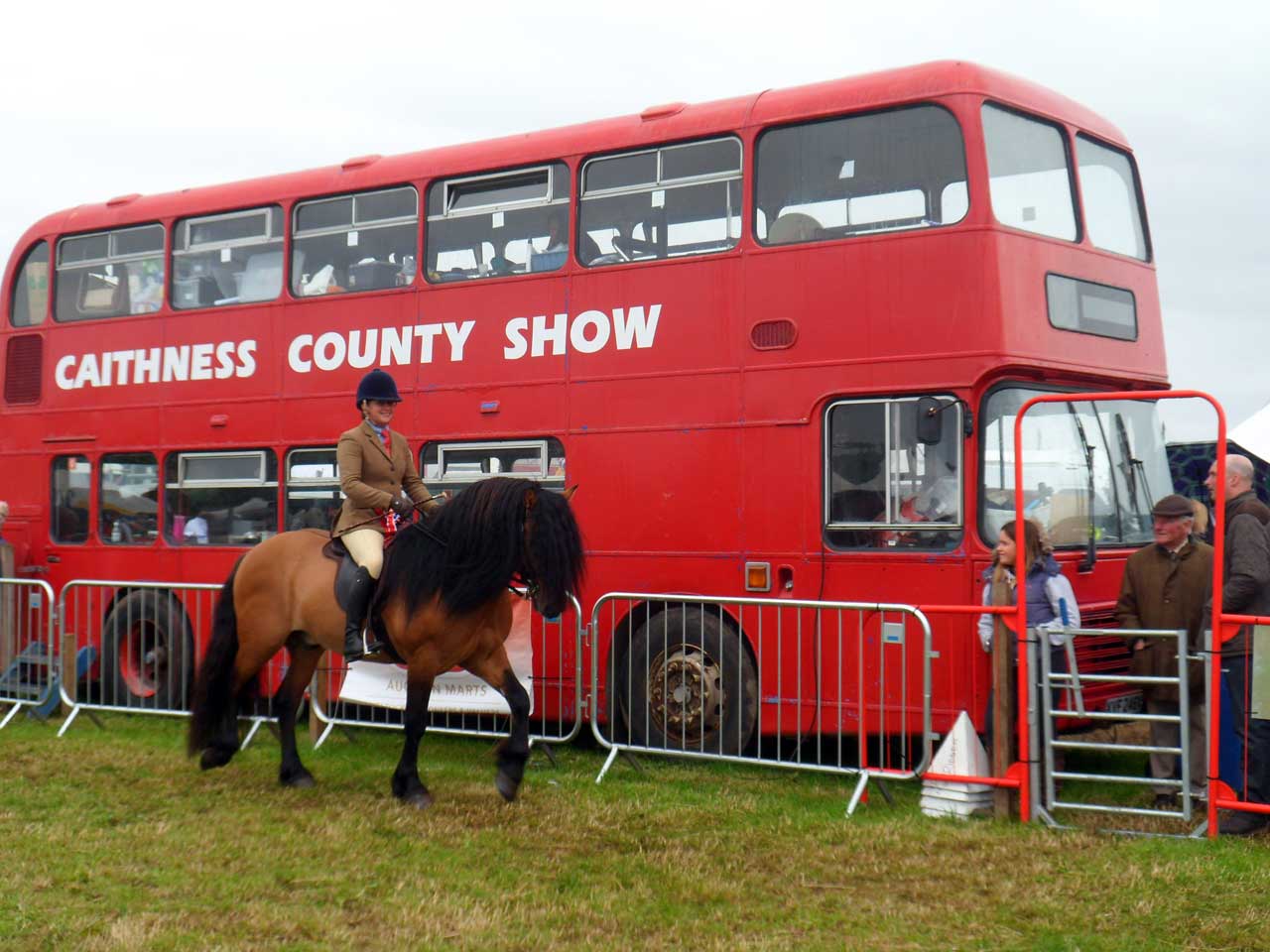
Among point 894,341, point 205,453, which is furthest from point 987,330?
point 205,453

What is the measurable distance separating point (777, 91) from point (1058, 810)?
4.96 m

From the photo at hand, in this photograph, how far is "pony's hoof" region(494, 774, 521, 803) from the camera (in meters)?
8.11

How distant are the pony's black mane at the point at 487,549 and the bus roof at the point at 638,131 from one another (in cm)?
314

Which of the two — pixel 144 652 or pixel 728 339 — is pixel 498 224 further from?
pixel 144 652

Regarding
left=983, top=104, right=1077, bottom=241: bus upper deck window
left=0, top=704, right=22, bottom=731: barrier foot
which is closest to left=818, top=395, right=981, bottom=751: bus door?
left=983, top=104, right=1077, bottom=241: bus upper deck window

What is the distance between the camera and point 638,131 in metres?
10.2

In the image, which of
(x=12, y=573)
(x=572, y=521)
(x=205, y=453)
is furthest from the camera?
(x=12, y=573)

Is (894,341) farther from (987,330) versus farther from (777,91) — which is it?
(777,91)

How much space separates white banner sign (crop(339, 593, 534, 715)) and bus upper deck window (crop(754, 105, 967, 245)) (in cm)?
310

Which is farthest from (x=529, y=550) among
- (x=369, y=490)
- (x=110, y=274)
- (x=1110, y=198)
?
(x=110, y=274)

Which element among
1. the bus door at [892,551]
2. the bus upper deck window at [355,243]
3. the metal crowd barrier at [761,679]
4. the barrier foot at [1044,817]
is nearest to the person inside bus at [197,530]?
the bus upper deck window at [355,243]

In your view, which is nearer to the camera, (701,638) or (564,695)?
(701,638)

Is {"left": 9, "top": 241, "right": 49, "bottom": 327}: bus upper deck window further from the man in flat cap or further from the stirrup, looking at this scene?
the man in flat cap

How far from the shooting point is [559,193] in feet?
34.3
